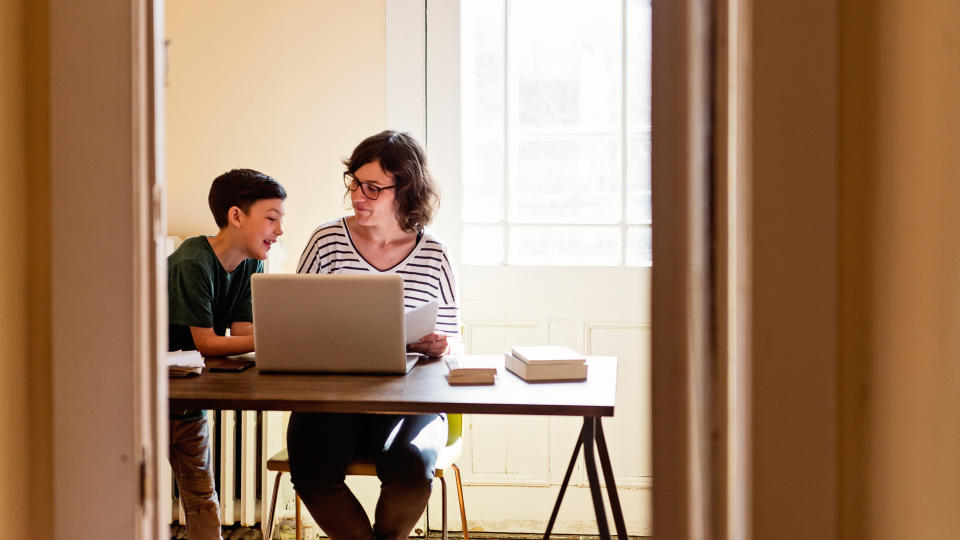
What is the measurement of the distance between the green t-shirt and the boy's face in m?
0.08

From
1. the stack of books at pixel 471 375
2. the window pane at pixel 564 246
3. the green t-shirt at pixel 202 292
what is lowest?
the stack of books at pixel 471 375

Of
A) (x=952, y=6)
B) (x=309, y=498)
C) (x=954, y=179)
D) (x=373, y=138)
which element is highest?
(x=373, y=138)

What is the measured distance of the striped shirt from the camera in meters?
2.59

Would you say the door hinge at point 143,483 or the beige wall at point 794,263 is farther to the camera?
the door hinge at point 143,483

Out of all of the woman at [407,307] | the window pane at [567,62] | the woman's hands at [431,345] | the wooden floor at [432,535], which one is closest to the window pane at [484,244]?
the window pane at [567,62]

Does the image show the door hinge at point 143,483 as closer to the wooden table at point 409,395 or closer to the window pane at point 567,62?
the wooden table at point 409,395

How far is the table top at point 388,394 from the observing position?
5.89 feet

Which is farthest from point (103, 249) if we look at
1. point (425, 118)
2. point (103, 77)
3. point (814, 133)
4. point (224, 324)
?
point (425, 118)

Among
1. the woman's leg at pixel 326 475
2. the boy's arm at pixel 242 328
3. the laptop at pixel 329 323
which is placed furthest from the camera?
the boy's arm at pixel 242 328

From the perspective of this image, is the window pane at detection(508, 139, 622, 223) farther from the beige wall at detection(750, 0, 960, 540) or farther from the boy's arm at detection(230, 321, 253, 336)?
the beige wall at detection(750, 0, 960, 540)

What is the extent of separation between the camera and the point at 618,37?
3.11 meters

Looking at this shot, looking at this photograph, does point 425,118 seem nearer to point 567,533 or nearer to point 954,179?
point 567,533

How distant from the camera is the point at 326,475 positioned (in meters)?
2.22

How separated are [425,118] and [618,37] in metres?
0.81
